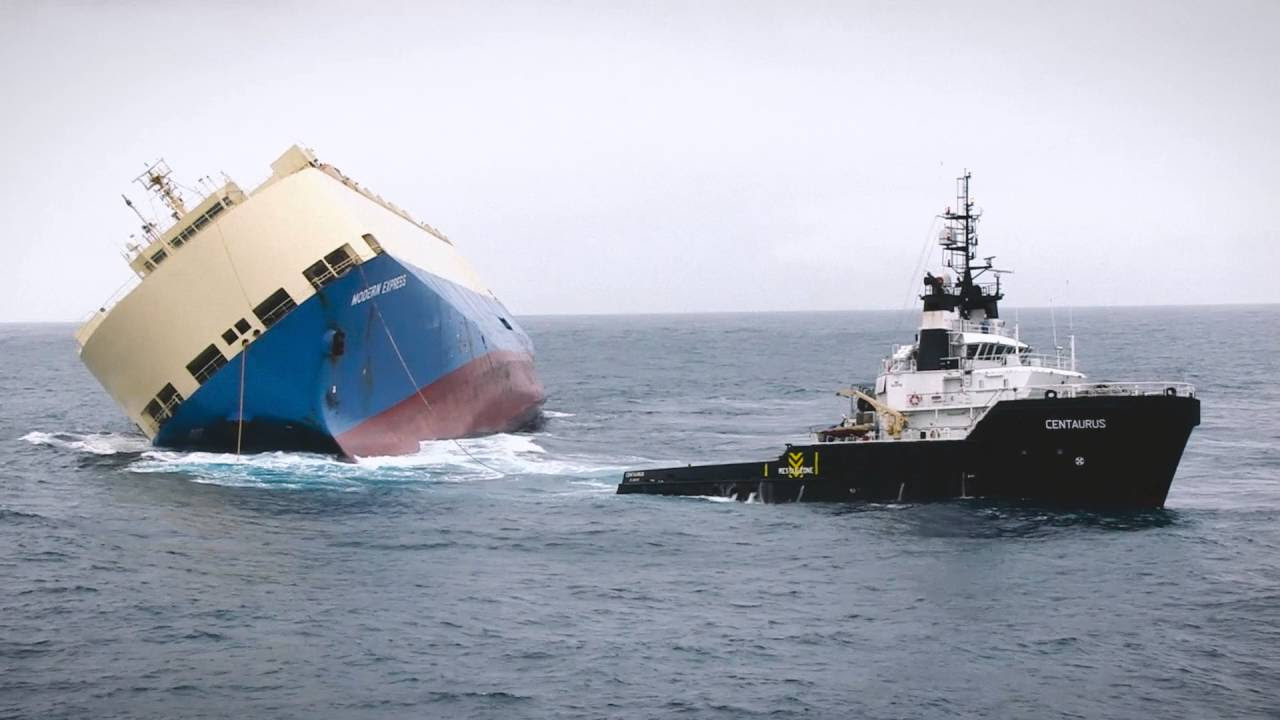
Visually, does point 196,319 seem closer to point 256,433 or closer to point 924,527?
point 256,433

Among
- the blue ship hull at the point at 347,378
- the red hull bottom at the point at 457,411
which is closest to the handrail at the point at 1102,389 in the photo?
the blue ship hull at the point at 347,378

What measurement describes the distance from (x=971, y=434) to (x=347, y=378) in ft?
70.9

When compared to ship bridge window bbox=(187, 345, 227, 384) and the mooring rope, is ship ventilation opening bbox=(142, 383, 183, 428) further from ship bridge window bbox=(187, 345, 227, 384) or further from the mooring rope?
the mooring rope

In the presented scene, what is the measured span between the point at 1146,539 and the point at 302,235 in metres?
29.7

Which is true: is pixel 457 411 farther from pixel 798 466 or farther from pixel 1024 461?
pixel 1024 461

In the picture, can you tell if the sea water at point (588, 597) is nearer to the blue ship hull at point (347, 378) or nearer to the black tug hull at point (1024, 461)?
the black tug hull at point (1024, 461)

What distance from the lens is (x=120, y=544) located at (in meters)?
30.7

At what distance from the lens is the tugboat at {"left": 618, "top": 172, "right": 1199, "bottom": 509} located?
1298 inches

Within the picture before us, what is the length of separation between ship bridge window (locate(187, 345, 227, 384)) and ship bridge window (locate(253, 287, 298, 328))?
6.81ft

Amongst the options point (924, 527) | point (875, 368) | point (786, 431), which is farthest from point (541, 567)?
point (875, 368)

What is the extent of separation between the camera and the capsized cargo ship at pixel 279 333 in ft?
134

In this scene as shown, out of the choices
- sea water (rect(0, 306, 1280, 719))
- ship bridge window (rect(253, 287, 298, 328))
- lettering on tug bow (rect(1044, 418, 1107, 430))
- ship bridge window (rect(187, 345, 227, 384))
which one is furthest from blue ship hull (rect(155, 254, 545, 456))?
lettering on tug bow (rect(1044, 418, 1107, 430))

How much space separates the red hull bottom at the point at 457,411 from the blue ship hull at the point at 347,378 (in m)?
0.07

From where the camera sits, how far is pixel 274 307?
41500 millimetres
